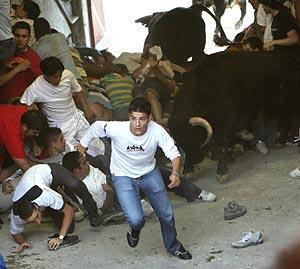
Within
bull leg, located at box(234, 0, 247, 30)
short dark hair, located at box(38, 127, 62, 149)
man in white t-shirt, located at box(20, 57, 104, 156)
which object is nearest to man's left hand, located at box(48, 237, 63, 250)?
short dark hair, located at box(38, 127, 62, 149)

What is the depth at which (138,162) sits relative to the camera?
4.92m

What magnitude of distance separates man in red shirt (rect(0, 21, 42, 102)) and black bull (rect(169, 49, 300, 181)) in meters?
1.46

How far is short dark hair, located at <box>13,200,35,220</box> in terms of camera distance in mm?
5344

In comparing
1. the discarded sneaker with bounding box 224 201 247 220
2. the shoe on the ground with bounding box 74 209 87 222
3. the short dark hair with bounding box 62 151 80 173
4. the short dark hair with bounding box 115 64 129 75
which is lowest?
the shoe on the ground with bounding box 74 209 87 222

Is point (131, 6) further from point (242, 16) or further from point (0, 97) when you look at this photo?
point (0, 97)

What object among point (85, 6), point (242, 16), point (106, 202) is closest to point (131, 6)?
point (85, 6)

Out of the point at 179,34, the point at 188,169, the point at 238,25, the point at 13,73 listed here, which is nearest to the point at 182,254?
the point at 188,169

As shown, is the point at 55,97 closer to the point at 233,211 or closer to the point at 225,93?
the point at 225,93

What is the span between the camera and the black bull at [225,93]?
710 centimetres

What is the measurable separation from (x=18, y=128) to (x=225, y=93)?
2268 millimetres

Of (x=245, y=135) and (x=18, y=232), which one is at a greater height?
(x=18, y=232)

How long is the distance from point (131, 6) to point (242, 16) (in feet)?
16.3

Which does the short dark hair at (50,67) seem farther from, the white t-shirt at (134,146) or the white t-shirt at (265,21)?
the white t-shirt at (265,21)

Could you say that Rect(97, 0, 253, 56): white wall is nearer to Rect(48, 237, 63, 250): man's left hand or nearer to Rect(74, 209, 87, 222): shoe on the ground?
Rect(74, 209, 87, 222): shoe on the ground
